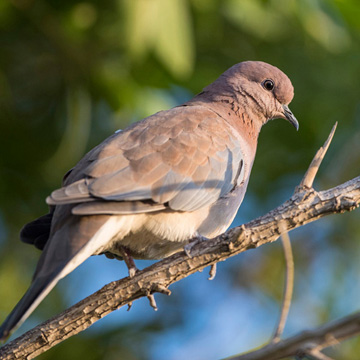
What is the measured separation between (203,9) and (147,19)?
0.74 m

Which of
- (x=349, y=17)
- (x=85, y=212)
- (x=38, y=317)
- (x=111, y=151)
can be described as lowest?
(x=85, y=212)

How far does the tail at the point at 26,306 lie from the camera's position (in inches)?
102

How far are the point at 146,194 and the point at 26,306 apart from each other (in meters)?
0.86

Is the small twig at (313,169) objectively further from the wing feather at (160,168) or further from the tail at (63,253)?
the tail at (63,253)

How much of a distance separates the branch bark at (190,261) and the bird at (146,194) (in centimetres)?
23

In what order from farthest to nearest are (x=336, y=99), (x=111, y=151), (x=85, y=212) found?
1. (x=336, y=99)
2. (x=111, y=151)
3. (x=85, y=212)

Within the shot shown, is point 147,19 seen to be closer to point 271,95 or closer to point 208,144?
point 208,144

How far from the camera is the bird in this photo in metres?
2.97

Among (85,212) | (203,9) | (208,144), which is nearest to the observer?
(85,212)

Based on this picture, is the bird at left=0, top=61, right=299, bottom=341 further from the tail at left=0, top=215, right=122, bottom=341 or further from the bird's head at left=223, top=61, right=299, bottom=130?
the bird's head at left=223, top=61, right=299, bottom=130

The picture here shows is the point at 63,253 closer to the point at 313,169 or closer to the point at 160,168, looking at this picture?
the point at 160,168

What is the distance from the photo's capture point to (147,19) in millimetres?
3797

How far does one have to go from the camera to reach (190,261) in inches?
119

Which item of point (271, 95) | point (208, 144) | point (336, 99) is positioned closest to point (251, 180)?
point (336, 99)
